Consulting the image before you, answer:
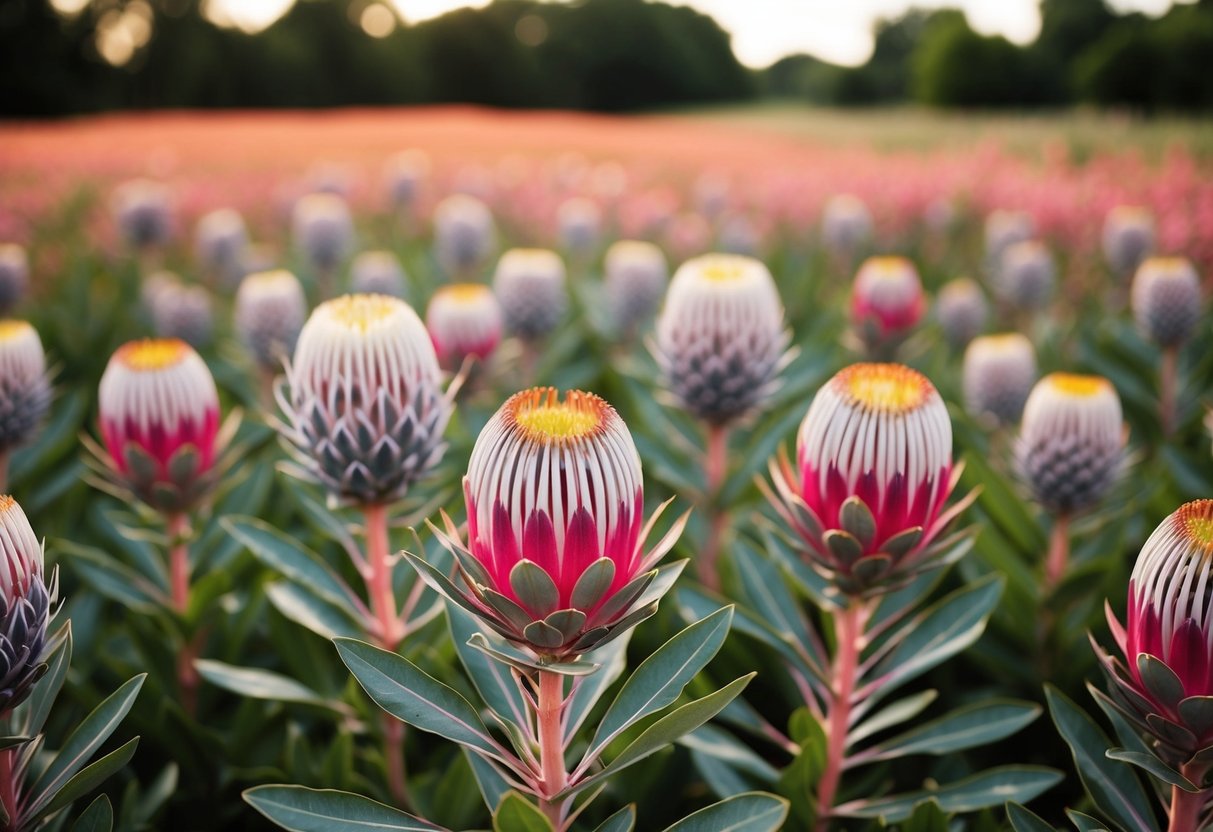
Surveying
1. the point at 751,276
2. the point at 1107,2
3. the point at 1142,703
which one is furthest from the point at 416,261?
the point at 1107,2

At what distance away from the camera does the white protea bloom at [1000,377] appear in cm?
291

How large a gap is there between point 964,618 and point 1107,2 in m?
28.7

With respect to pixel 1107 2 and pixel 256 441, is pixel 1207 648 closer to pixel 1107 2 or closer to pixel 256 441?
pixel 256 441

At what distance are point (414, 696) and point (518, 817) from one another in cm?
24

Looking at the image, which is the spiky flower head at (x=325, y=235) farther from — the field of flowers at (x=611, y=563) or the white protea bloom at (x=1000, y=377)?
the white protea bloom at (x=1000, y=377)

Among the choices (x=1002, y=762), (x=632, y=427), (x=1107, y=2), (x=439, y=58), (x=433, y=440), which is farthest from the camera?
(x=439, y=58)

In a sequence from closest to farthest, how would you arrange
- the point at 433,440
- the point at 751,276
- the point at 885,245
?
1. the point at 433,440
2. the point at 751,276
3. the point at 885,245

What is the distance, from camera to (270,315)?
10.9 ft

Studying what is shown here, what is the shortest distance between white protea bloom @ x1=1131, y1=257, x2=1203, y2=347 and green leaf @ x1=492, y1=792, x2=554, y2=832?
307 centimetres

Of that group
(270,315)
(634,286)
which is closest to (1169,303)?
(634,286)

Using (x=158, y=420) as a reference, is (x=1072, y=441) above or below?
below

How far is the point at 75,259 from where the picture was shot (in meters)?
5.85

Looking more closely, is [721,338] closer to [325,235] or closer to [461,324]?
[461,324]

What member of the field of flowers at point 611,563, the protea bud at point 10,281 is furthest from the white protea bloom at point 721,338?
the protea bud at point 10,281
